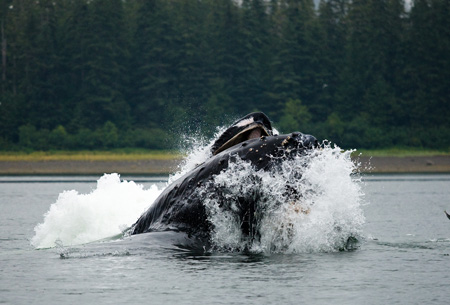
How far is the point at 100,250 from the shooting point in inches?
523

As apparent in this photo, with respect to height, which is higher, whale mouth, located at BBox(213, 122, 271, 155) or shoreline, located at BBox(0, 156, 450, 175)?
whale mouth, located at BBox(213, 122, 271, 155)

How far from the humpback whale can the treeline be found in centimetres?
5559

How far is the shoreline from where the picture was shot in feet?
189

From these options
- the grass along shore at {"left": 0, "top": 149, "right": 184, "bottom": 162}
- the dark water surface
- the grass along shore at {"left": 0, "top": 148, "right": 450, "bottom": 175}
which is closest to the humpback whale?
the dark water surface

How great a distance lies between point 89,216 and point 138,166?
39.0 m

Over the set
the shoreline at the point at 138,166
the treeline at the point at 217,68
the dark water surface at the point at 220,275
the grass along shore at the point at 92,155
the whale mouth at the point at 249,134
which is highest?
the treeline at the point at 217,68

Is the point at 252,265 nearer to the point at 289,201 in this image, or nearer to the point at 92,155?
the point at 289,201

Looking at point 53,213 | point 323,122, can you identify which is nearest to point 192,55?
point 323,122

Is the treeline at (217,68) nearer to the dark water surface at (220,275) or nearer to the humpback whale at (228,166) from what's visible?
the humpback whale at (228,166)

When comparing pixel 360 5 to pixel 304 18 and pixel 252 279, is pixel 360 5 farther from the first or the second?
pixel 252 279

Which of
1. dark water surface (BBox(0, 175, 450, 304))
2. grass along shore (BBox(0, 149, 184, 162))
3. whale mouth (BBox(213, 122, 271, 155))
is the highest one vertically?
whale mouth (BBox(213, 122, 271, 155))

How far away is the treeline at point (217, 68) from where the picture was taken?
74188 millimetres

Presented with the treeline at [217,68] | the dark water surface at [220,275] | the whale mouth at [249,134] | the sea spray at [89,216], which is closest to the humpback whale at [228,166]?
the whale mouth at [249,134]

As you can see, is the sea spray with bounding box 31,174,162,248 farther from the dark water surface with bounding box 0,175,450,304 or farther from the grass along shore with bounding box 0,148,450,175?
the grass along shore with bounding box 0,148,450,175
